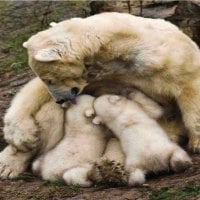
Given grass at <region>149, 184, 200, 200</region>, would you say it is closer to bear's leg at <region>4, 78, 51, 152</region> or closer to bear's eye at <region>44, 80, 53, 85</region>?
bear's eye at <region>44, 80, 53, 85</region>

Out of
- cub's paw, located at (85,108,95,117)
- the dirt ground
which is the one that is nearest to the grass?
the dirt ground

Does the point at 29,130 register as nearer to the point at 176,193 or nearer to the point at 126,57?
the point at 126,57

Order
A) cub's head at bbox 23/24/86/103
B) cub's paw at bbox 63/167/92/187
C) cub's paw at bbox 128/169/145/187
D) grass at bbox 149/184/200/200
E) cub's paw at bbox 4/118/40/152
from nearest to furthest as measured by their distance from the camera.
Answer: grass at bbox 149/184/200/200, cub's paw at bbox 128/169/145/187, cub's paw at bbox 63/167/92/187, cub's head at bbox 23/24/86/103, cub's paw at bbox 4/118/40/152

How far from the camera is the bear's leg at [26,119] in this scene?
840cm

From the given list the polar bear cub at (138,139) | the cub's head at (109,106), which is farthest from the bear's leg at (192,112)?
the cub's head at (109,106)

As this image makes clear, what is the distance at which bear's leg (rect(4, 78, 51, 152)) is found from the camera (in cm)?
840

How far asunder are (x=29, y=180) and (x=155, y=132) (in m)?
1.59

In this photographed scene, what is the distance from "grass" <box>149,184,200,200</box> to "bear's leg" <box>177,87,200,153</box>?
133 cm

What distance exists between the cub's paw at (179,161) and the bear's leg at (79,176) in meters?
0.84

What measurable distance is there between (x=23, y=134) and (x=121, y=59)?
1341 millimetres

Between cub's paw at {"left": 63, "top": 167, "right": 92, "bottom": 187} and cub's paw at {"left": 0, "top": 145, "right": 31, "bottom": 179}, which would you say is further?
cub's paw at {"left": 0, "top": 145, "right": 31, "bottom": 179}

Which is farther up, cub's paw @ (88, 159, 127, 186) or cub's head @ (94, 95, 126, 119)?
cub's head @ (94, 95, 126, 119)

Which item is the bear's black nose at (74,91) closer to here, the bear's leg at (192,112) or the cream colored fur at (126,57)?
the cream colored fur at (126,57)

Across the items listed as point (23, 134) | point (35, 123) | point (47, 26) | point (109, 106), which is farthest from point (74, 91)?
point (47, 26)
